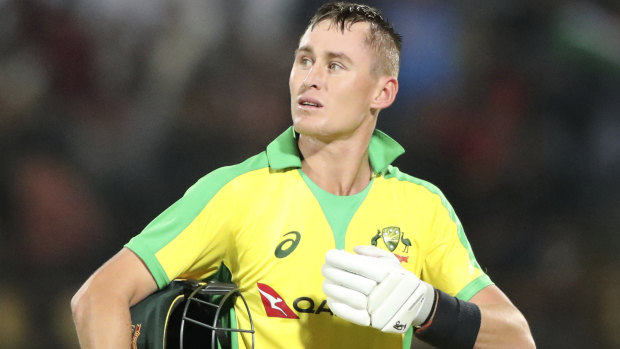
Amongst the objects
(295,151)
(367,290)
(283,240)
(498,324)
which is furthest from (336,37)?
(498,324)

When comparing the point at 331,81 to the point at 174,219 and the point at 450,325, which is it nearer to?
the point at 174,219

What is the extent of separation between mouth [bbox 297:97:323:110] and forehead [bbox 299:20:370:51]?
0.13 m

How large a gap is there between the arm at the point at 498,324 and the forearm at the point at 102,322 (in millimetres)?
812

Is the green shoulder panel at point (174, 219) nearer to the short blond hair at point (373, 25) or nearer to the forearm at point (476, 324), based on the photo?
the short blond hair at point (373, 25)

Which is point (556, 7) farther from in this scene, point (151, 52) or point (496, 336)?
point (496, 336)

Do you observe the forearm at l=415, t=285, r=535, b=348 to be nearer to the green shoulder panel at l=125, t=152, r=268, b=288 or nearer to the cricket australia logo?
the cricket australia logo

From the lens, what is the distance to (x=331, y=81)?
1.88m

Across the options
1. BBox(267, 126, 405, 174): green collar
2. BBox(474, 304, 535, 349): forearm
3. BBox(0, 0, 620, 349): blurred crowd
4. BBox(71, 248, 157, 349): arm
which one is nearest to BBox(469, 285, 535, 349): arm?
BBox(474, 304, 535, 349): forearm

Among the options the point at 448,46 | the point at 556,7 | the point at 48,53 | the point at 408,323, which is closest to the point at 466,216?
the point at 448,46

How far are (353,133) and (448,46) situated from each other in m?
1.62

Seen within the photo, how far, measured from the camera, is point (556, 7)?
3424mm

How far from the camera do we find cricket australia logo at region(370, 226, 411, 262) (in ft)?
6.28

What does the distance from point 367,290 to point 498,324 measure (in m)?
0.46

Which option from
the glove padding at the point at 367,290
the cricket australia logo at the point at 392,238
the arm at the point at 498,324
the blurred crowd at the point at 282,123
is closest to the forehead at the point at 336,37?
the cricket australia logo at the point at 392,238
